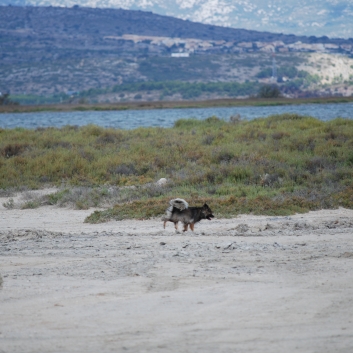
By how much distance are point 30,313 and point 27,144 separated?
16.2m

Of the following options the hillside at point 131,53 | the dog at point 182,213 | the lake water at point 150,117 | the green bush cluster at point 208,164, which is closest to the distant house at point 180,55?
the hillside at point 131,53

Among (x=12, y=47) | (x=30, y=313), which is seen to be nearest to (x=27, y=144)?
(x=30, y=313)

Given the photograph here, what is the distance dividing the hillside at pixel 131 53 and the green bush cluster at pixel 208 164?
247 feet

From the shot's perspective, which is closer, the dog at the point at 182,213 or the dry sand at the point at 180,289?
the dry sand at the point at 180,289

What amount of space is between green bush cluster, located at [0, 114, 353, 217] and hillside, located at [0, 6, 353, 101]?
75243 millimetres

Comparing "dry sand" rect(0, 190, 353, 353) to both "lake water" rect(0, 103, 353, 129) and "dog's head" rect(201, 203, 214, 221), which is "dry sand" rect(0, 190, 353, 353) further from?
"lake water" rect(0, 103, 353, 129)

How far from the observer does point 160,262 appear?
8703 millimetres

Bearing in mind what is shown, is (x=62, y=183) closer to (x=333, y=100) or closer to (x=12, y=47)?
(x=333, y=100)

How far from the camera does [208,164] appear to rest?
61.1ft

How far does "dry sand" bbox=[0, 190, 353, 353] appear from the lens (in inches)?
243

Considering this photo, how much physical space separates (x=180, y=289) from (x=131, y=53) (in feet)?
452

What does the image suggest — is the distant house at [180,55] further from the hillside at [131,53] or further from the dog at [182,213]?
the dog at [182,213]

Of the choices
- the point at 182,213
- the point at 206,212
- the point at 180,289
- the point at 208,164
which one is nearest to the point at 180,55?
the point at 208,164

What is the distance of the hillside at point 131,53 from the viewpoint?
11431 cm
